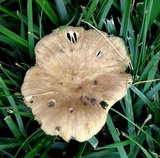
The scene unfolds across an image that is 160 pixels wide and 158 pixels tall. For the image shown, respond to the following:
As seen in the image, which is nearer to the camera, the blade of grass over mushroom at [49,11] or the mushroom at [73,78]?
the mushroom at [73,78]

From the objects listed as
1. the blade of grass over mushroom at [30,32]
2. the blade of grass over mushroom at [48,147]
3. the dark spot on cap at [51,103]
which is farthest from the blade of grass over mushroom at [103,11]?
the blade of grass over mushroom at [48,147]

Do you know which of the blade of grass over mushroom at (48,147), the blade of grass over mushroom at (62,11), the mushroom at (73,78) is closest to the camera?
the mushroom at (73,78)

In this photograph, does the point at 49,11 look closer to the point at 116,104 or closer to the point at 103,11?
the point at 103,11

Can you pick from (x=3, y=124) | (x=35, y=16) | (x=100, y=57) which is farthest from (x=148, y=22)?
(x=3, y=124)

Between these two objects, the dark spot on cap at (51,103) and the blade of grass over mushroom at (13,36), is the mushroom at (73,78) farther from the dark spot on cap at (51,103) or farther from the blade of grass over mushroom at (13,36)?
the blade of grass over mushroom at (13,36)

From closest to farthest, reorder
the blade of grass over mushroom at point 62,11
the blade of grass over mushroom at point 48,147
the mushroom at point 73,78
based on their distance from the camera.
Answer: the mushroom at point 73,78 < the blade of grass over mushroom at point 48,147 < the blade of grass over mushroom at point 62,11

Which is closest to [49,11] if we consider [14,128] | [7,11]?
[7,11]
